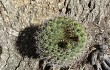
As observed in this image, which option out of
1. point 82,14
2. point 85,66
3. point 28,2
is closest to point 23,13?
point 28,2

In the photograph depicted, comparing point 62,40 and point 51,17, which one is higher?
point 51,17

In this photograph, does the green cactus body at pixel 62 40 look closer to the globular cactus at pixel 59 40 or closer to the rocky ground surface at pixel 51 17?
the globular cactus at pixel 59 40

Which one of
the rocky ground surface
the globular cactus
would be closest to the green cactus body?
the globular cactus

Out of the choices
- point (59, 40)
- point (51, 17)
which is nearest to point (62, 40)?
point (59, 40)

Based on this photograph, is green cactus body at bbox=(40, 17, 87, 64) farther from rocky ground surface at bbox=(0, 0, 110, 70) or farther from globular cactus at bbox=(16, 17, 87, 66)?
rocky ground surface at bbox=(0, 0, 110, 70)

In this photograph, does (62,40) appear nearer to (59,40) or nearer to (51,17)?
(59,40)

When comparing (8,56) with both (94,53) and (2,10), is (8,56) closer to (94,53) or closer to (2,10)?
(2,10)
